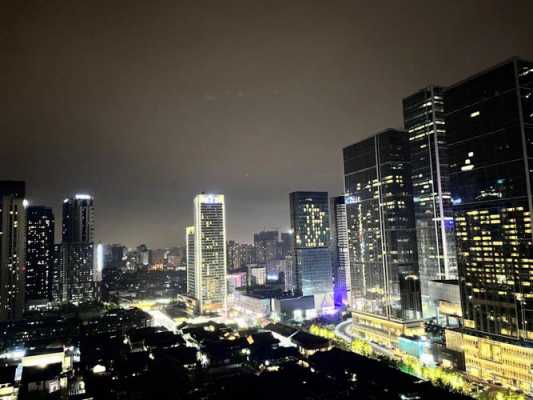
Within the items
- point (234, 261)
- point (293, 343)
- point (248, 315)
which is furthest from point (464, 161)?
point (234, 261)

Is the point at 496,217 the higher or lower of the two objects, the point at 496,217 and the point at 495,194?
the lower

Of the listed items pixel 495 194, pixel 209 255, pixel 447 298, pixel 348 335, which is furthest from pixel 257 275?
pixel 495 194

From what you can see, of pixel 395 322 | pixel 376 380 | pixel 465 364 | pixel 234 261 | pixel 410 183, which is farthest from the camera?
pixel 234 261

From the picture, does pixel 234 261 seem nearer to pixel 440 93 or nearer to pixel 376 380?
pixel 440 93

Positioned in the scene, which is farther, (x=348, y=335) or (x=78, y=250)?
(x=78, y=250)

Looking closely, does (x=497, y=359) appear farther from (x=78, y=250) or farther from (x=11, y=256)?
(x=78, y=250)

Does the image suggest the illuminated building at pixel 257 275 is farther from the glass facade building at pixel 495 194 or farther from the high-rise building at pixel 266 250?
the glass facade building at pixel 495 194

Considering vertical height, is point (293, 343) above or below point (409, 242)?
below
